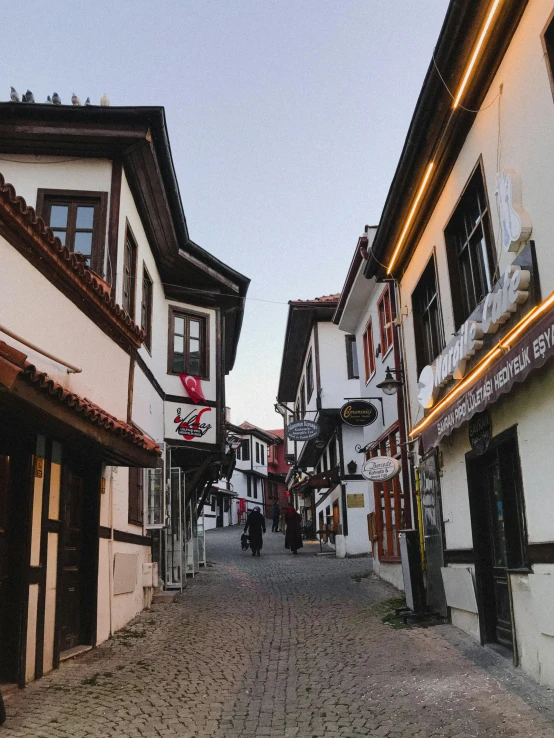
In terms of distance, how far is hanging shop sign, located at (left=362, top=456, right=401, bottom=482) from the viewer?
12.1 meters

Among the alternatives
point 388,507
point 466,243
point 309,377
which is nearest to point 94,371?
point 466,243

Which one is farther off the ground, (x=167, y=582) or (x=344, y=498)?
(x=344, y=498)

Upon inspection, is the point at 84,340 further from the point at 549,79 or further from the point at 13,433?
the point at 549,79

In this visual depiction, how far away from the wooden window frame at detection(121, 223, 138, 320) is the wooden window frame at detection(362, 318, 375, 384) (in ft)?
19.1

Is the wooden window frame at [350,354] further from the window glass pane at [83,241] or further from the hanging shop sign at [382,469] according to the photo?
the window glass pane at [83,241]

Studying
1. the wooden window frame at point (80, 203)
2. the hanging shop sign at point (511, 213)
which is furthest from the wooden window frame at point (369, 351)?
the hanging shop sign at point (511, 213)

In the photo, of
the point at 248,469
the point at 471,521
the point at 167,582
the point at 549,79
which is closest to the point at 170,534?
the point at 167,582

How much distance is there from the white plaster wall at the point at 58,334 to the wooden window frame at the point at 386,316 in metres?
5.53

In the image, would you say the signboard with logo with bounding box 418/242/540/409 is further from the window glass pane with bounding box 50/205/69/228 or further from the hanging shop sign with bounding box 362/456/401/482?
the window glass pane with bounding box 50/205/69/228

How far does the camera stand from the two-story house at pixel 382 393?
41.2 ft

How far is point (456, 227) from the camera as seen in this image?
9414mm

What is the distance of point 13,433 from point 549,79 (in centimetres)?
578

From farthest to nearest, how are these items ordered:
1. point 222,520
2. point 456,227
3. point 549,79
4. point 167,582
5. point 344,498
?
point 222,520
point 344,498
point 167,582
point 456,227
point 549,79

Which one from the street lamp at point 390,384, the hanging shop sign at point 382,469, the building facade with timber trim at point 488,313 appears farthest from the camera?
the hanging shop sign at point 382,469
